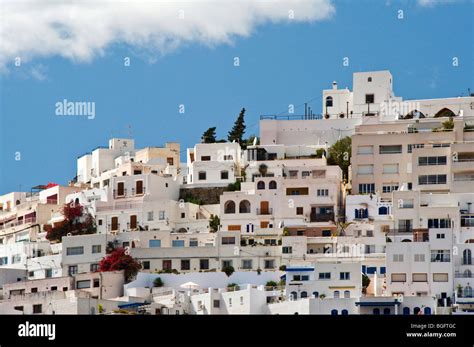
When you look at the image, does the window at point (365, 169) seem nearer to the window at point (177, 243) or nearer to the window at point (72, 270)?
the window at point (177, 243)

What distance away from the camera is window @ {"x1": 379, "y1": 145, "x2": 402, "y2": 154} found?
187 ft

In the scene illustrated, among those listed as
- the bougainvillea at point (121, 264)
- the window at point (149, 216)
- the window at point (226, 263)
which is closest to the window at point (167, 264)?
the bougainvillea at point (121, 264)

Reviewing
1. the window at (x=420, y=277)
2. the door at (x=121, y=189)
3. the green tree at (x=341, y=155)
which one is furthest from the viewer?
the green tree at (x=341, y=155)

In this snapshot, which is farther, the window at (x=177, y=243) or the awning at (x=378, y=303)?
the window at (x=177, y=243)

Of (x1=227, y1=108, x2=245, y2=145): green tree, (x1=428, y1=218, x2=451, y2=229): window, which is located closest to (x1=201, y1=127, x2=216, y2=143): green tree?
(x1=227, y1=108, x2=245, y2=145): green tree

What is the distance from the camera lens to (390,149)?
57.0 metres

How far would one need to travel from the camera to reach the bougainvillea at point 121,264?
51250 millimetres

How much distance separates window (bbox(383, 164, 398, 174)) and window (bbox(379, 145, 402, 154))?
1.65 feet

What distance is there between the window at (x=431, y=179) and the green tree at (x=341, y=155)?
15.3 ft

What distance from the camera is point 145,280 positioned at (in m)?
50.5

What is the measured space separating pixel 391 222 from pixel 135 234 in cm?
877

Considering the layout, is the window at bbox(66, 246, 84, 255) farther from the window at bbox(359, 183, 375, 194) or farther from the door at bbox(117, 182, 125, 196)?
the window at bbox(359, 183, 375, 194)

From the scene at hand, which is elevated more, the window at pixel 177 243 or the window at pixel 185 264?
the window at pixel 177 243
